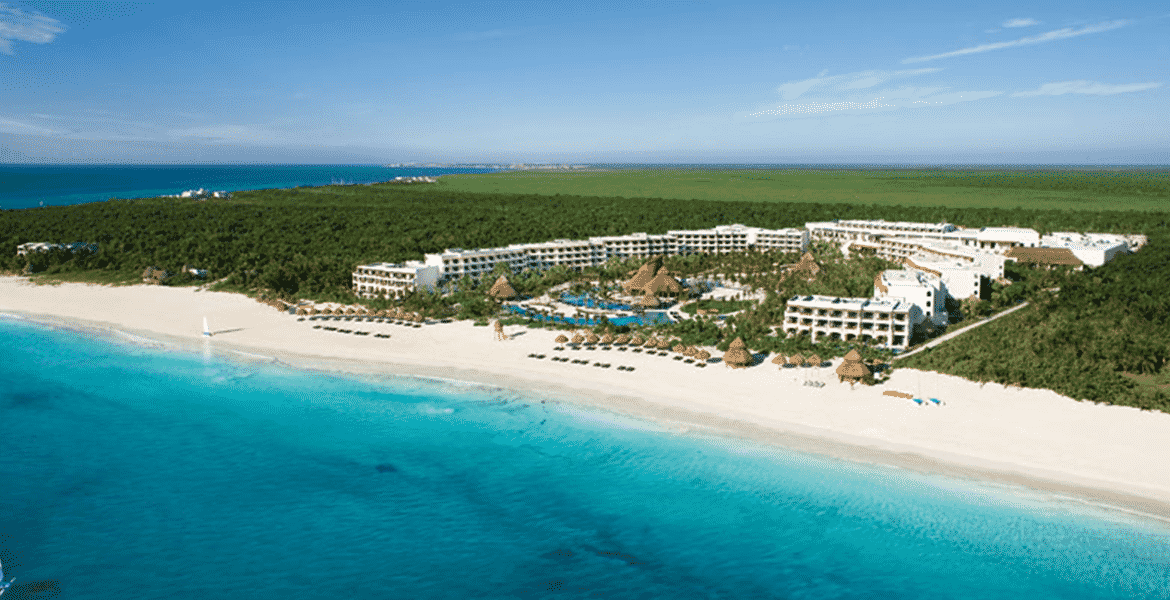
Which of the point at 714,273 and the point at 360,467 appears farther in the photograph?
the point at 714,273

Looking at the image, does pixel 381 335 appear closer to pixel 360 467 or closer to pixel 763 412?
pixel 360 467

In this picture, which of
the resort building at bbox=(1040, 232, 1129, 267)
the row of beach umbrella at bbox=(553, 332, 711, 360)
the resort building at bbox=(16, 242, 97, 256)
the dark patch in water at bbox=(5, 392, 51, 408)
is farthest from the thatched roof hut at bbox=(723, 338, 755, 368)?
the resort building at bbox=(16, 242, 97, 256)

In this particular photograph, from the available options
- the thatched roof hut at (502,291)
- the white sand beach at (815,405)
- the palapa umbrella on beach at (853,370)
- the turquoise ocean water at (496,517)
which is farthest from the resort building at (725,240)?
the turquoise ocean water at (496,517)

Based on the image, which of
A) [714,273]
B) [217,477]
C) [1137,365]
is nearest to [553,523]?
[217,477]

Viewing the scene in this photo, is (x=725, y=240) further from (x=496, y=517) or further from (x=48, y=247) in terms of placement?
(x=48, y=247)

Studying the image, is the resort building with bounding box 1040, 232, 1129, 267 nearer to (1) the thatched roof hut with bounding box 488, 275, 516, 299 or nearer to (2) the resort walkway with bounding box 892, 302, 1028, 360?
(2) the resort walkway with bounding box 892, 302, 1028, 360
